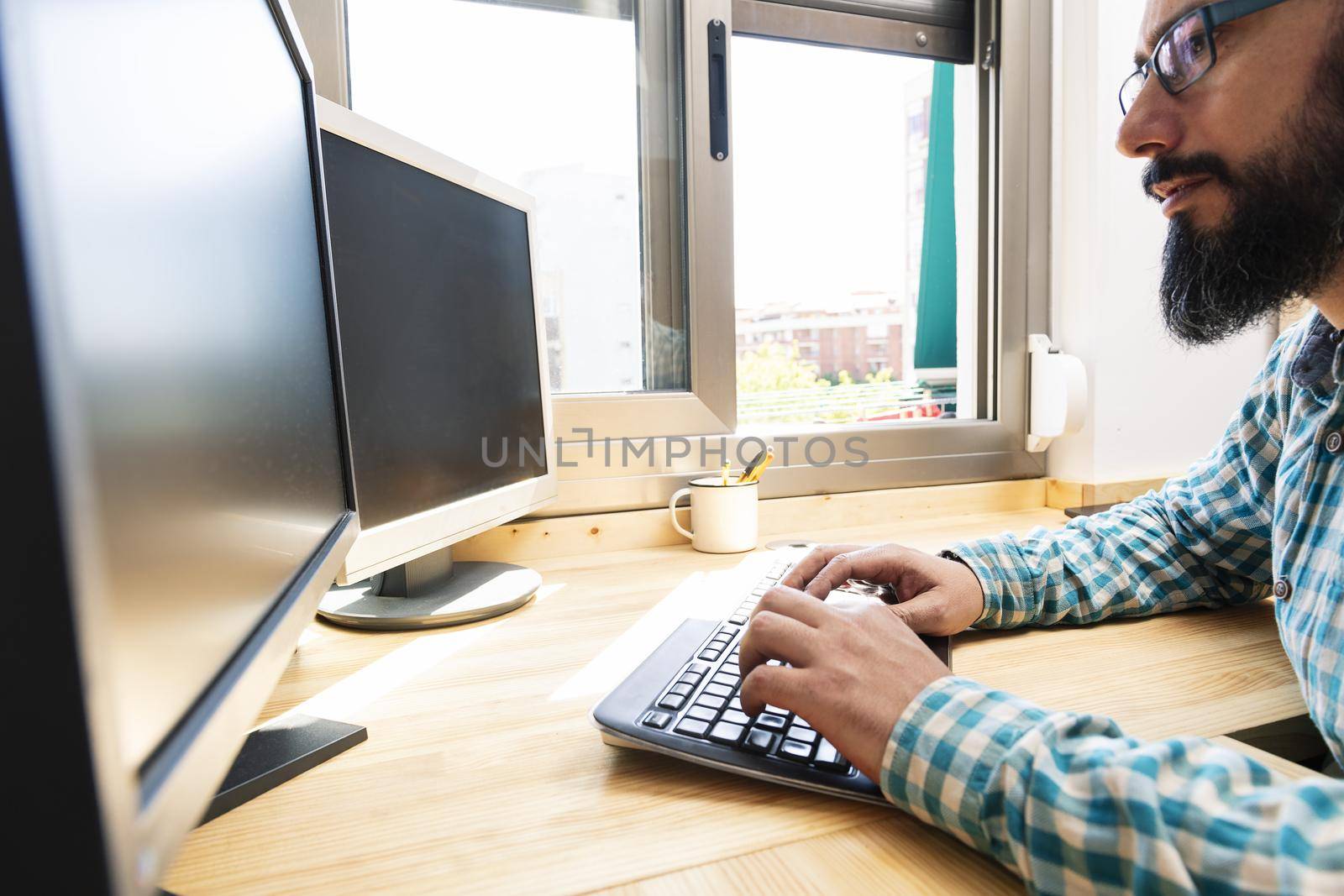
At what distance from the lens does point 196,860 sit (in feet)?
1.41

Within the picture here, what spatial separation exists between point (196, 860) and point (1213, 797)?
542mm

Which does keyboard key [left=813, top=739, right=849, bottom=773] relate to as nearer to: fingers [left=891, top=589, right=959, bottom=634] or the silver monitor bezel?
fingers [left=891, top=589, right=959, bottom=634]

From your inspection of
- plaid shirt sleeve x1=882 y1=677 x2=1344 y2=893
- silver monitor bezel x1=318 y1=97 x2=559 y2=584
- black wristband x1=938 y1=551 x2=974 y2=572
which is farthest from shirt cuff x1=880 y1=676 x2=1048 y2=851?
silver monitor bezel x1=318 y1=97 x2=559 y2=584

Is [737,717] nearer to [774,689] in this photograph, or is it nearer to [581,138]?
[774,689]

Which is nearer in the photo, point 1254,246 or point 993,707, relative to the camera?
point 993,707

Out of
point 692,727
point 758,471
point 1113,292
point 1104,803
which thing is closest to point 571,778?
point 692,727

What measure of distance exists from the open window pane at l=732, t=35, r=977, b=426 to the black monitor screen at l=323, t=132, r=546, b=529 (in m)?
0.52

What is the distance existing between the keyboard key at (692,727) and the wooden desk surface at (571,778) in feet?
0.09

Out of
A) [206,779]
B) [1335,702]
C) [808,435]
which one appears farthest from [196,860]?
[808,435]

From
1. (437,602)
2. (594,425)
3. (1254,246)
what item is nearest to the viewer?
(1254,246)

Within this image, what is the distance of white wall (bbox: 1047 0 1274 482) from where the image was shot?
1442 millimetres

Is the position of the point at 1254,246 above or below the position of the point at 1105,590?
above

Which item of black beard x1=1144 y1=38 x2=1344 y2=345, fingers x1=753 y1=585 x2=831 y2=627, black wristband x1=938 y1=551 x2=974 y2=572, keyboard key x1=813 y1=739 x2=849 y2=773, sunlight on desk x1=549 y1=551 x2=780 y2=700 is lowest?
sunlight on desk x1=549 y1=551 x2=780 y2=700

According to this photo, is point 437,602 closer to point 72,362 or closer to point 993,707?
point 993,707
